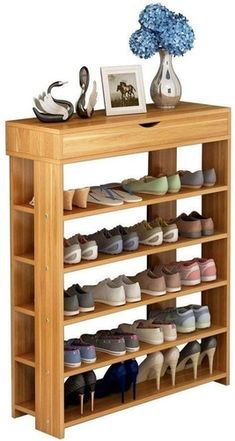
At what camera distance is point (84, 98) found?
704cm

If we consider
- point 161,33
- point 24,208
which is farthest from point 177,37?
point 24,208

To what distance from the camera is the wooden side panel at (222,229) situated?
7.66m

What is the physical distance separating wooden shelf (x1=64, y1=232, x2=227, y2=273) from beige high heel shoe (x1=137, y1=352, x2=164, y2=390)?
53cm

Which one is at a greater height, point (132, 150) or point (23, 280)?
point (132, 150)

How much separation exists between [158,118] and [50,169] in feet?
2.39

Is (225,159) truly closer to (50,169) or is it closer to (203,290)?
(203,290)

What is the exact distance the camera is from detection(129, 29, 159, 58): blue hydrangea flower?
7379mm

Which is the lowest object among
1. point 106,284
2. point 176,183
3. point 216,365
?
point 216,365

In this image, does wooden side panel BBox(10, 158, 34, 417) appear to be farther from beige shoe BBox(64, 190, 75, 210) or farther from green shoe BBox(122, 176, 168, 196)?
green shoe BBox(122, 176, 168, 196)

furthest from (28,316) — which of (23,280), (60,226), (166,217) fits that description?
(166,217)

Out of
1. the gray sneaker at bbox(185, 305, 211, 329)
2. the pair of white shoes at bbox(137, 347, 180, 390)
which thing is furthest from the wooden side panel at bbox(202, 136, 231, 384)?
the pair of white shoes at bbox(137, 347, 180, 390)

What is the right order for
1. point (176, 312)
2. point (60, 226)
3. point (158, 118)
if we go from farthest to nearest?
point (176, 312), point (158, 118), point (60, 226)

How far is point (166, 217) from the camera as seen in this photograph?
7875 millimetres

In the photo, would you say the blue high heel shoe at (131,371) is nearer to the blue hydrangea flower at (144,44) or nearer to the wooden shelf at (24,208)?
the wooden shelf at (24,208)
